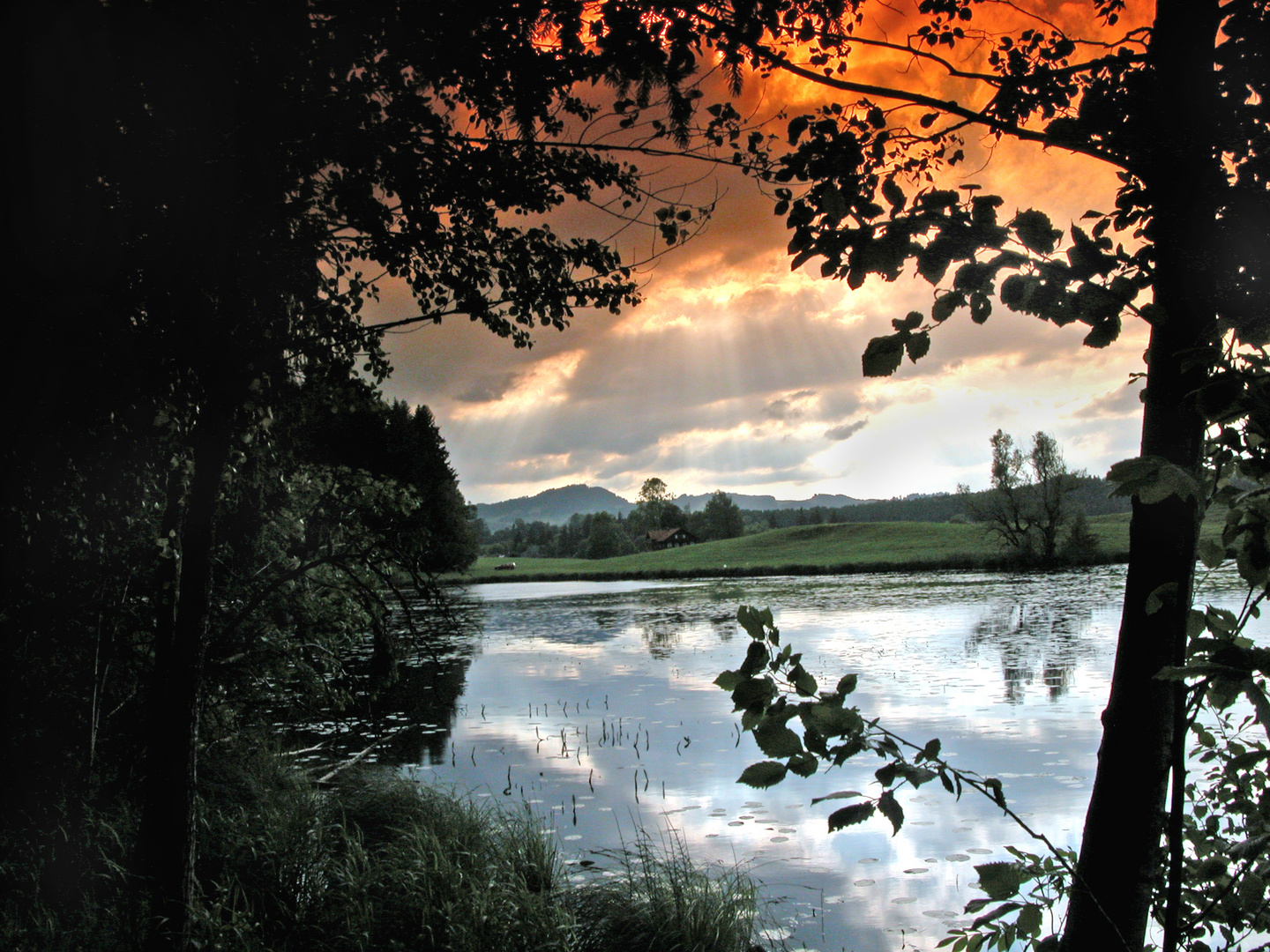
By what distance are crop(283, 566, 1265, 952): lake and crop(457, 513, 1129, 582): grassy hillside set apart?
33.0 meters

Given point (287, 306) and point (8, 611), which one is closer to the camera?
point (287, 306)

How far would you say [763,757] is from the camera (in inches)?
481

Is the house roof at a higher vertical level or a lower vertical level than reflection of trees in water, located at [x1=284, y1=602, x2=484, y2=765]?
higher

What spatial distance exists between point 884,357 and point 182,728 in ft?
14.5

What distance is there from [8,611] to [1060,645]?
21312 millimetres

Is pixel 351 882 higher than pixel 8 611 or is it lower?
lower

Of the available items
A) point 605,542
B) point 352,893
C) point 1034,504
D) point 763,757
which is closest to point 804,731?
point 352,893

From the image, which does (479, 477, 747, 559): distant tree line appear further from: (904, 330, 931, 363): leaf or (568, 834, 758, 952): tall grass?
(904, 330, 931, 363): leaf

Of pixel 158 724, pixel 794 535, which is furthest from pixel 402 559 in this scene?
pixel 794 535

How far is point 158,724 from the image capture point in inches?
175

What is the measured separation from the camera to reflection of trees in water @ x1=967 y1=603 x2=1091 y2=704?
52.7 feet

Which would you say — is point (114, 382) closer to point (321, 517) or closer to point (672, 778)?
point (321, 517)

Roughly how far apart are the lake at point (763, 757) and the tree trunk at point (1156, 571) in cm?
22

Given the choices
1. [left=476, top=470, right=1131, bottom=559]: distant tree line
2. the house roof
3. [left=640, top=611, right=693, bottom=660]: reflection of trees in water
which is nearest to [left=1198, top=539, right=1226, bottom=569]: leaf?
[left=640, top=611, right=693, bottom=660]: reflection of trees in water
